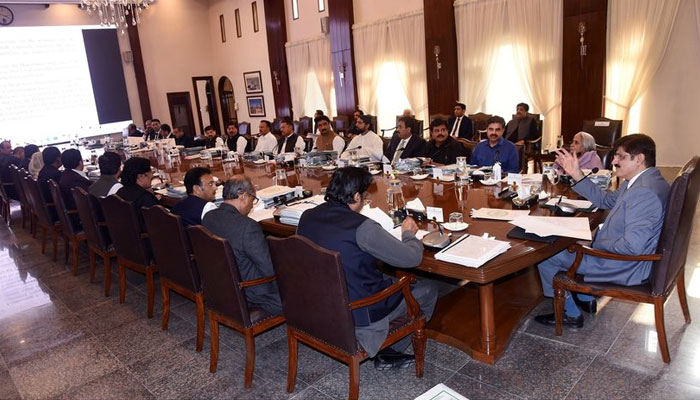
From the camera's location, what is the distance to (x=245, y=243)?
2.36 m

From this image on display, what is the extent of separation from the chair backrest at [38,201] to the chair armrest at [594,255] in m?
4.65

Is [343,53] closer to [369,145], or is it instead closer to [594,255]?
[369,145]

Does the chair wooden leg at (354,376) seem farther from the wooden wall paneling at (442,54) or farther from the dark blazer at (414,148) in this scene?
the wooden wall paneling at (442,54)

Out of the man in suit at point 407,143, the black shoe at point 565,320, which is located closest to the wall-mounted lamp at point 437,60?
the man in suit at point 407,143

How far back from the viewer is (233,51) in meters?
13.3

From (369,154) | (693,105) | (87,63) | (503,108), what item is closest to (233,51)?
(87,63)

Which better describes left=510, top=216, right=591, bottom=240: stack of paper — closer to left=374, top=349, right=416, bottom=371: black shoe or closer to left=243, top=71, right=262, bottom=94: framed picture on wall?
left=374, top=349, right=416, bottom=371: black shoe

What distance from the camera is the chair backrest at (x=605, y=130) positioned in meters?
5.53

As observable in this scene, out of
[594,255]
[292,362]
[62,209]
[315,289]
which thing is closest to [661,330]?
[594,255]

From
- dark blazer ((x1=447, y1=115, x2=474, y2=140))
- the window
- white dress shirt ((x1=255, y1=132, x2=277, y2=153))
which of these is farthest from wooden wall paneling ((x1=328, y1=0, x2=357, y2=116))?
white dress shirt ((x1=255, y1=132, x2=277, y2=153))

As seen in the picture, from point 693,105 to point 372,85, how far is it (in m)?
5.61

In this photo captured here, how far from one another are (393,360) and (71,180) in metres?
3.44

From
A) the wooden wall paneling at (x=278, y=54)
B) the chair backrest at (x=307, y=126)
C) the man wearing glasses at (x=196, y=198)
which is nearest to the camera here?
the man wearing glasses at (x=196, y=198)

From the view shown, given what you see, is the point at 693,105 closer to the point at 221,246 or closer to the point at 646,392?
the point at 646,392
